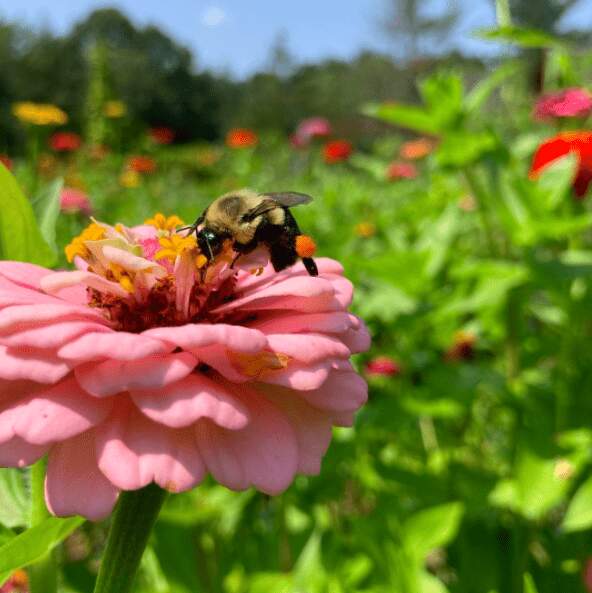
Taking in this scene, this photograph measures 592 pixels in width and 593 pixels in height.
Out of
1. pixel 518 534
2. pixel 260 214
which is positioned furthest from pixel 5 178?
pixel 518 534

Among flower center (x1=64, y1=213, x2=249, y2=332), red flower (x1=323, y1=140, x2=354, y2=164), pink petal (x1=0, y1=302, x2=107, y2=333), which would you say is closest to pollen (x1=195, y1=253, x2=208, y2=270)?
flower center (x1=64, y1=213, x2=249, y2=332)

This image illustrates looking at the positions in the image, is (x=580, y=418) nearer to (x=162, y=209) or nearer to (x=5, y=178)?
(x=5, y=178)

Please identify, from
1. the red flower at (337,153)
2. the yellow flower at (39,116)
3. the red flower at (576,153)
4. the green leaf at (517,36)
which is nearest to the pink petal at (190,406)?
the green leaf at (517,36)

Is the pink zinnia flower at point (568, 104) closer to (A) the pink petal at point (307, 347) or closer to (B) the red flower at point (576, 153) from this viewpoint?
(B) the red flower at point (576, 153)

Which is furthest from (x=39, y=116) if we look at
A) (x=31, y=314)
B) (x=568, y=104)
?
(x=31, y=314)

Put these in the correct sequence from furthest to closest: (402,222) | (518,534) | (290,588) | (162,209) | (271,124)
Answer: (271,124), (162,209), (402,222), (518,534), (290,588)

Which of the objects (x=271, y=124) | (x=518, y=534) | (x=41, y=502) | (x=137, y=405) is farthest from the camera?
(x=271, y=124)

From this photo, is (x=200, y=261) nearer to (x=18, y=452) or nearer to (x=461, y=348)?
(x=18, y=452)
